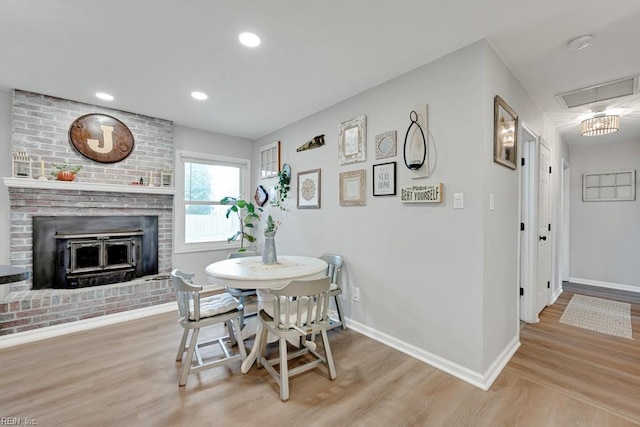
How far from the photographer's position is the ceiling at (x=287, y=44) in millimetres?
1718

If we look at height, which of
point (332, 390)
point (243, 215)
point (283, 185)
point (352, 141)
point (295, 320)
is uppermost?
point (352, 141)

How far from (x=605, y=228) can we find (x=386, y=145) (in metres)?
4.54

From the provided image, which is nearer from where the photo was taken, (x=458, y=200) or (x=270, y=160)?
(x=458, y=200)

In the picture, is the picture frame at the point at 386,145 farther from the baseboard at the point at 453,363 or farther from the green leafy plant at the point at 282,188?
the baseboard at the point at 453,363

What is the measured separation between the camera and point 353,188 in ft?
9.65

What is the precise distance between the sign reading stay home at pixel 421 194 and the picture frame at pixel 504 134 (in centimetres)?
47

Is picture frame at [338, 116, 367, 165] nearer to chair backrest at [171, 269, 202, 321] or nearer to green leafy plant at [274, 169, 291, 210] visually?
green leafy plant at [274, 169, 291, 210]

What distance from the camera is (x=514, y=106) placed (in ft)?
8.17

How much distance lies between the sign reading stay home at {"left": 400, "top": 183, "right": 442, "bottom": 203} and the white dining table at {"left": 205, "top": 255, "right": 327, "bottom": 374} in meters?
0.94

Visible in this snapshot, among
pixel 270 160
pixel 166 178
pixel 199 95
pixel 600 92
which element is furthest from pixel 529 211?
pixel 166 178

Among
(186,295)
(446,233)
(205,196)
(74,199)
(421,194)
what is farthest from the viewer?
(205,196)

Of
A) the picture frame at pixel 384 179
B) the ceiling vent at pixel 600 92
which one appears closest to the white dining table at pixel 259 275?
the picture frame at pixel 384 179

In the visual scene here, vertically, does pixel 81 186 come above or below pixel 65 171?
below

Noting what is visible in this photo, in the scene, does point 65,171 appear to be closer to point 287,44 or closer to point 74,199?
point 74,199
